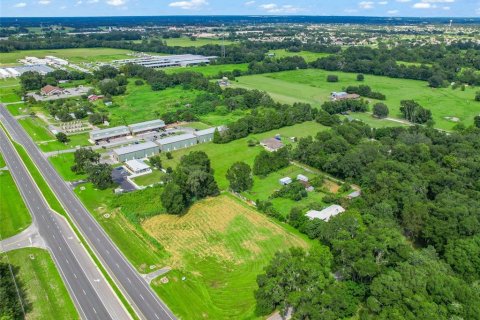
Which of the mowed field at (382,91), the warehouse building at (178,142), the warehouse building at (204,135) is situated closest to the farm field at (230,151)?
the warehouse building at (178,142)

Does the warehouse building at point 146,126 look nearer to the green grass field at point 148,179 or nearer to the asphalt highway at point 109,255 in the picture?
the asphalt highway at point 109,255

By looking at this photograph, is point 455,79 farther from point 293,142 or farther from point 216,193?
point 216,193

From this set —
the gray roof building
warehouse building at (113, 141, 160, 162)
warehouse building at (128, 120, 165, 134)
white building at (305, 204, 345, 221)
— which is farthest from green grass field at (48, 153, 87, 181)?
white building at (305, 204, 345, 221)

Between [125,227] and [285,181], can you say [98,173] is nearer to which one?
[125,227]

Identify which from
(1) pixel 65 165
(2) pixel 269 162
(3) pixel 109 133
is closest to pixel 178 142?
(3) pixel 109 133

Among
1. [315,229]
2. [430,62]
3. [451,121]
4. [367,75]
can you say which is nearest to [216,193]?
[315,229]

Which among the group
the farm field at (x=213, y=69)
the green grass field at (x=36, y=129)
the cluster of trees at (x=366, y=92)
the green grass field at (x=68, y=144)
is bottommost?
the green grass field at (x=68, y=144)
